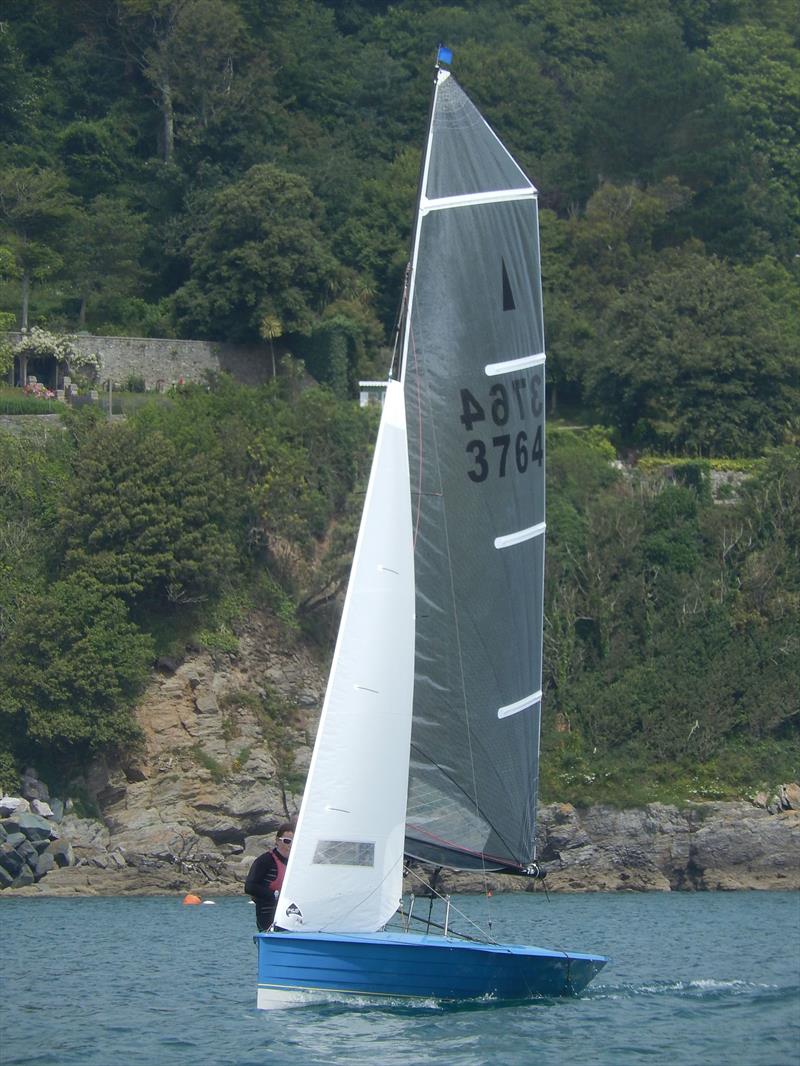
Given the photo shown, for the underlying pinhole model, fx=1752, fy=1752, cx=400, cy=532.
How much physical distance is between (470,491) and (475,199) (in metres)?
2.80

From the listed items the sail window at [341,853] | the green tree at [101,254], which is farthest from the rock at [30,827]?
the green tree at [101,254]

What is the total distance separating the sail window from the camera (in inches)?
618

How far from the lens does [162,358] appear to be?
4872 centimetres

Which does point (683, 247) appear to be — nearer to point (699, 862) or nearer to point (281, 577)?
point (281, 577)

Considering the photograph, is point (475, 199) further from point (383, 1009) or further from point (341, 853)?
point (383, 1009)

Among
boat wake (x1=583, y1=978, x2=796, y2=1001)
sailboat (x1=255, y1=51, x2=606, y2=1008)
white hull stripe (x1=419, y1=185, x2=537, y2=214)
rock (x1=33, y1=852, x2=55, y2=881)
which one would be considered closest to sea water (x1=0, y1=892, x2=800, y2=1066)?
boat wake (x1=583, y1=978, x2=796, y2=1001)

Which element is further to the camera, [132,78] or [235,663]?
[132,78]

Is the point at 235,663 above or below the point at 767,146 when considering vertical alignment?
below

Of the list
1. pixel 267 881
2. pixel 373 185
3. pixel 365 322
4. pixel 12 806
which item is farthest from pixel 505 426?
pixel 373 185

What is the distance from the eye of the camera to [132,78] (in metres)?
60.6

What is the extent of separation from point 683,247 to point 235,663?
2469 cm

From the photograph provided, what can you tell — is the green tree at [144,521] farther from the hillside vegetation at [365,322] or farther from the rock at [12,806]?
the rock at [12,806]

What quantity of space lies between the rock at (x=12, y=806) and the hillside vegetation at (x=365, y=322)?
0.95 meters

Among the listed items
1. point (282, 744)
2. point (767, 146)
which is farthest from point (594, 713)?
point (767, 146)
